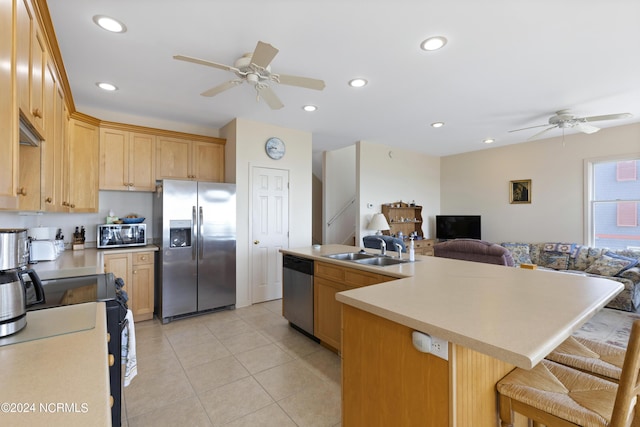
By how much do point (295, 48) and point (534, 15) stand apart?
5.72 ft

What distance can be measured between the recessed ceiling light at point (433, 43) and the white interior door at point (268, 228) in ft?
9.01

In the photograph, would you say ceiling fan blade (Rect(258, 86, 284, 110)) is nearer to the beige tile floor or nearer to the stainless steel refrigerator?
the stainless steel refrigerator


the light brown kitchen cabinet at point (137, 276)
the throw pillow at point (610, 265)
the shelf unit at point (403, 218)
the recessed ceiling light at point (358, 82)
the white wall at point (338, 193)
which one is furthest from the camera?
the white wall at point (338, 193)

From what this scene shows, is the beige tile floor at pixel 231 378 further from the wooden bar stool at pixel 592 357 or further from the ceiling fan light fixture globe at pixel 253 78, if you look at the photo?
the ceiling fan light fixture globe at pixel 253 78

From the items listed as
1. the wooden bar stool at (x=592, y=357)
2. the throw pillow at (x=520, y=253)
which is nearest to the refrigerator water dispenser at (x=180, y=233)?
the wooden bar stool at (x=592, y=357)

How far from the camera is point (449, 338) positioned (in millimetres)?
1032

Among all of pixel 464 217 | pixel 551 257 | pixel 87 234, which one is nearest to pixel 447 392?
pixel 87 234

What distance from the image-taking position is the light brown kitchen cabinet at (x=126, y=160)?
361 cm

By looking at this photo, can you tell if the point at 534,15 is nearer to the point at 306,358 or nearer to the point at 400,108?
the point at 400,108

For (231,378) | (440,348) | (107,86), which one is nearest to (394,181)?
(231,378)

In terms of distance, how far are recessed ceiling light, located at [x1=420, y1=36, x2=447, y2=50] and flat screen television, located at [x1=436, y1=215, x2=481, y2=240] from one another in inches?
194

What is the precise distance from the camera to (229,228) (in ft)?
13.1

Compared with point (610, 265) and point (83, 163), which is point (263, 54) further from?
point (610, 265)

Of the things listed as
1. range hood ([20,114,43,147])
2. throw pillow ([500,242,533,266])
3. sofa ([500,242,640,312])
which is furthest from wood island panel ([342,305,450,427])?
throw pillow ([500,242,533,266])
